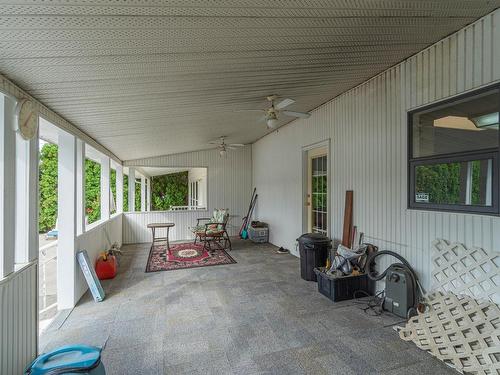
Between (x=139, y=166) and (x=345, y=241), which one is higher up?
(x=139, y=166)

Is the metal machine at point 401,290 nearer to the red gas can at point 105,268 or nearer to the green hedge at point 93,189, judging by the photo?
the red gas can at point 105,268

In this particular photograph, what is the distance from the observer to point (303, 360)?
217 centimetres

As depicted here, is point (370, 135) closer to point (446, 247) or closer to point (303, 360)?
point (446, 247)

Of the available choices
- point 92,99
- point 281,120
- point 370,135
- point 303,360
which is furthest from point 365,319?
point 281,120

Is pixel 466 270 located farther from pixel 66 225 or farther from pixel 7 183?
pixel 66 225

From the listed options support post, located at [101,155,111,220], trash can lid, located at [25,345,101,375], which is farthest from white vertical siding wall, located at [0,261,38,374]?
support post, located at [101,155,111,220]

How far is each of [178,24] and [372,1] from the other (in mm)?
1295

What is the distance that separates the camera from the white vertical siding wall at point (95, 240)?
137 inches

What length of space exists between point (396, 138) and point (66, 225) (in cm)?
419

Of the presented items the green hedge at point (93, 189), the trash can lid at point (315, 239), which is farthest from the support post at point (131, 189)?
the trash can lid at point (315, 239)

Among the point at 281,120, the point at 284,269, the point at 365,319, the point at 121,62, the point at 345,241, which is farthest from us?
the point at 281,120

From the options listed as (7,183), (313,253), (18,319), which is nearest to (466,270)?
(313,253)

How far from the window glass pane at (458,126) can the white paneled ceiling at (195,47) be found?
68 centimetres

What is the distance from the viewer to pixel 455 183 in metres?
2.55
